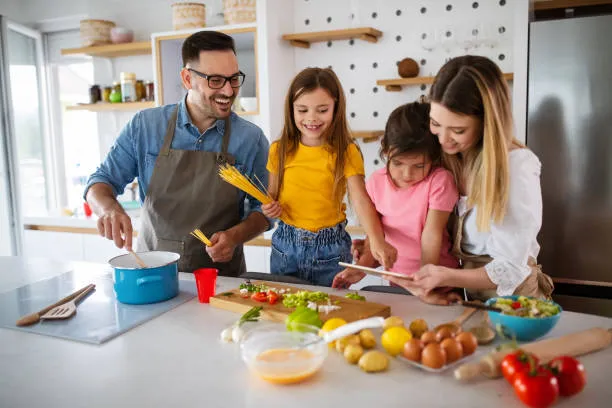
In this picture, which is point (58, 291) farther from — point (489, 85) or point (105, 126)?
point (105, 126)

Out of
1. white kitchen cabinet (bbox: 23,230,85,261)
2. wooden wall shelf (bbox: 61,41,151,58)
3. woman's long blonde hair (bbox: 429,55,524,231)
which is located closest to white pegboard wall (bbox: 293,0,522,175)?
wooden wall shelf (bbox: 61,41,151,58)

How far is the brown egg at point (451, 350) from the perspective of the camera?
1075 millimetres

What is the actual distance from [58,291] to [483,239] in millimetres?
1265

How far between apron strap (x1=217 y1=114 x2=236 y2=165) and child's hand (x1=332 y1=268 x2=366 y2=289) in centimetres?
67

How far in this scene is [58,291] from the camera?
5.45ft

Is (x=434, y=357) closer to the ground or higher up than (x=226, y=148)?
closer to the ground

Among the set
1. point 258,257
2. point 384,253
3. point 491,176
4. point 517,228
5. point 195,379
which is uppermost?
point 491,176

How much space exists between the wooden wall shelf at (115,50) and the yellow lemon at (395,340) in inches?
122

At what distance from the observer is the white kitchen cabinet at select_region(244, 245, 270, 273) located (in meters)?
3.27

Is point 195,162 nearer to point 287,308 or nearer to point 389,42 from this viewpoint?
point 287,308

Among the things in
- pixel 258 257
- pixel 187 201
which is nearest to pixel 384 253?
pixel 187 201

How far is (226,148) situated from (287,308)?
86 cm

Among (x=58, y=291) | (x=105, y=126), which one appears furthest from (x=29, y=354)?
(x=105, y=126)

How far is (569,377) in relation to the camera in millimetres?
946
